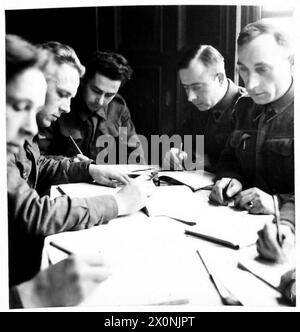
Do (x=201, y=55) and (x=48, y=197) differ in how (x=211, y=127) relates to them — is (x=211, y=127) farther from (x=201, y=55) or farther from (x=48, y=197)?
(x=48, y=197)

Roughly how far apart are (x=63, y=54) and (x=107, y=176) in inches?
12.3

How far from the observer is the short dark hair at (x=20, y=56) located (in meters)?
0.88

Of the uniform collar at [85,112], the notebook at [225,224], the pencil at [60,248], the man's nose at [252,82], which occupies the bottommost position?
the pencil at [60,248]

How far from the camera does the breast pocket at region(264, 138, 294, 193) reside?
910 millimetres

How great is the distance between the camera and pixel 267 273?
2.40 ft

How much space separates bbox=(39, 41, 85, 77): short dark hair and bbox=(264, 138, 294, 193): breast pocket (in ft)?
1.63

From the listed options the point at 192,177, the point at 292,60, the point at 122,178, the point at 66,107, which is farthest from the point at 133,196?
the point at 292,60

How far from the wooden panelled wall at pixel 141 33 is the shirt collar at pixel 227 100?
0.03 meters

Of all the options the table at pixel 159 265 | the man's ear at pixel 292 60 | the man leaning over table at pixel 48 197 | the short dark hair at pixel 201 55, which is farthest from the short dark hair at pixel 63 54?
the man's ear at pixel 292 60

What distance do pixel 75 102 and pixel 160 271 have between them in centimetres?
45

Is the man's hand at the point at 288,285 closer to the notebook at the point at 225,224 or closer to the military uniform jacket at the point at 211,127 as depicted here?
the notebook at the point at 225,224

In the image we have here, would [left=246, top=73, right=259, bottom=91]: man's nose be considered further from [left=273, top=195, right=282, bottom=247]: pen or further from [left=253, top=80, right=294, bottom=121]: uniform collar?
[left=273, top=195, right=282, bottom=247]: pen
